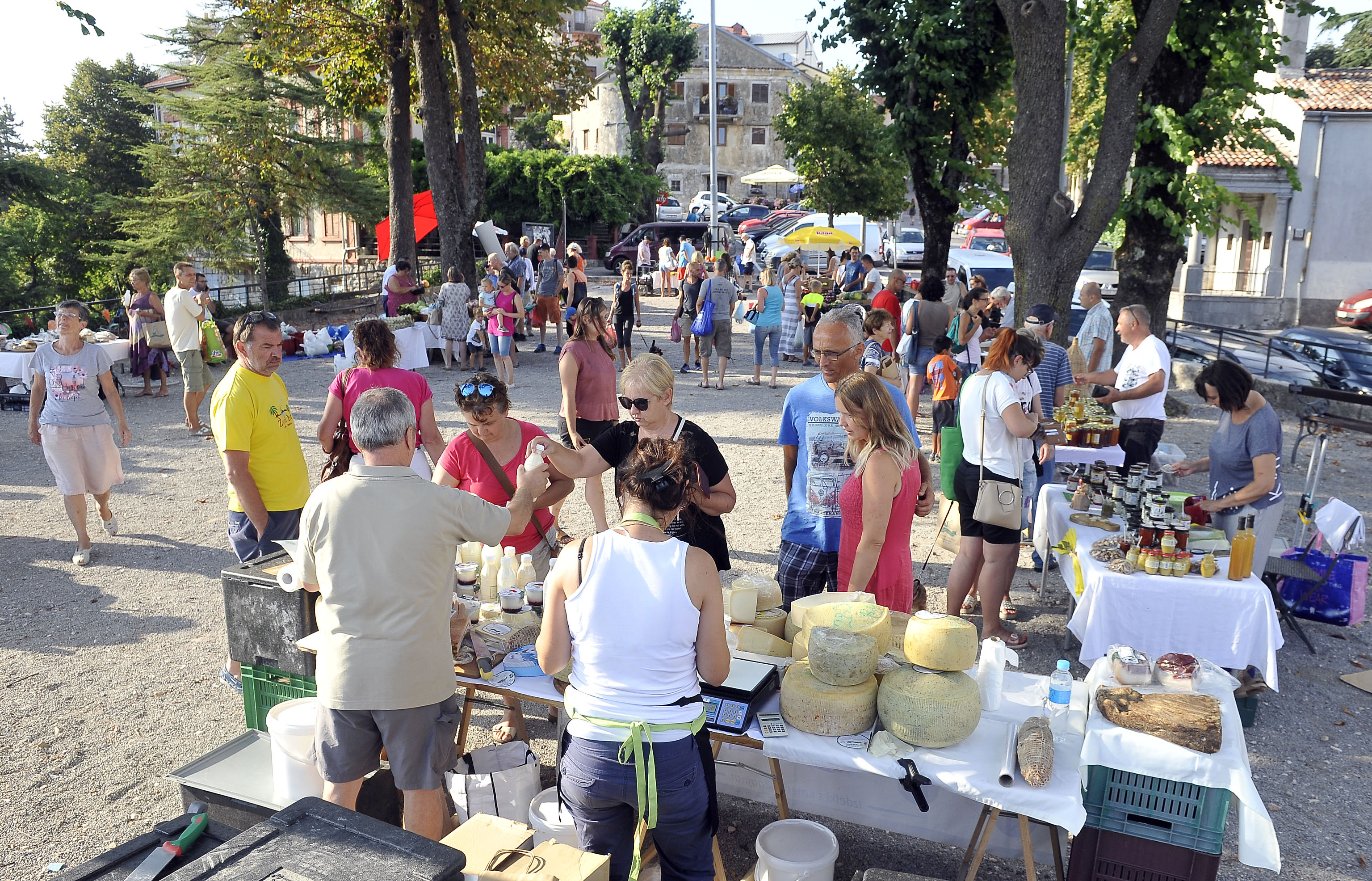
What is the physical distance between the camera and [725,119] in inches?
2199

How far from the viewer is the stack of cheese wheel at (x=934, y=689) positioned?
10.3 ft

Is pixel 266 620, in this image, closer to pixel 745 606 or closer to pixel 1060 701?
pixel 745 606

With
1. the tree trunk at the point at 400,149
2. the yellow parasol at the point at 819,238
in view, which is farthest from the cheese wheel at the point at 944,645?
the yellow parasol at the point at 819,238

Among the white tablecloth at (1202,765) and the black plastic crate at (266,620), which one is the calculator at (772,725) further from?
the black plastic crate at (266,620)

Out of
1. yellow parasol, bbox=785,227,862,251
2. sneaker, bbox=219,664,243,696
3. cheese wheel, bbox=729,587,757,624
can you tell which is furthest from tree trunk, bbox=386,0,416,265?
cheese wheel, bbox=729,587,757,624

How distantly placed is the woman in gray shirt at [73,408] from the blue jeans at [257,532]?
2484 millimetres

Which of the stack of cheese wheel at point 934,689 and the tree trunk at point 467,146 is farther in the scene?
the tree trunk at point 467,146

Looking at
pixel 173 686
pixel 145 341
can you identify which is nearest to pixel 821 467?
pixel 173 686

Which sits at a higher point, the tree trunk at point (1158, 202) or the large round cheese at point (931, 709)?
the tree trunk at point (1158, 202)

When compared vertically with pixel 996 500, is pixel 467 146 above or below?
above

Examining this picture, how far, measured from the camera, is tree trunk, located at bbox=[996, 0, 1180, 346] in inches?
358

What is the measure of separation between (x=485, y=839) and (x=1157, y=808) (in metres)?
2.24

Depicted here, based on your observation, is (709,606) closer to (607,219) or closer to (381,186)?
(381,186)

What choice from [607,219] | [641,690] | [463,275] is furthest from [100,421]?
[607,219]
